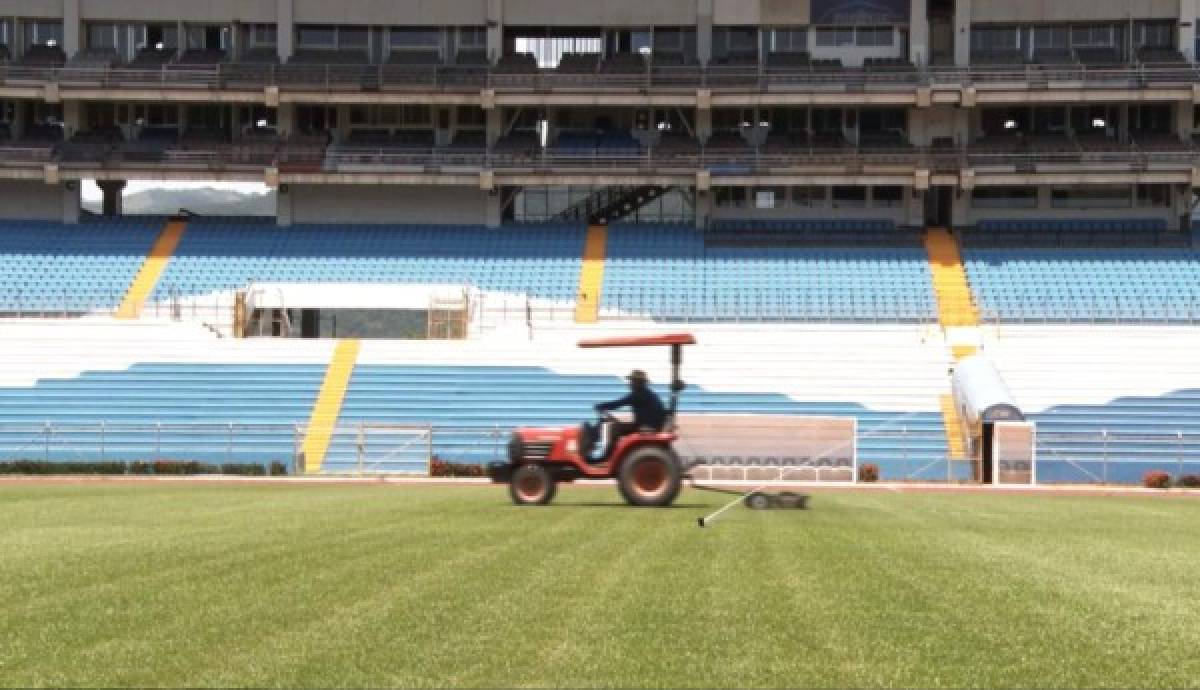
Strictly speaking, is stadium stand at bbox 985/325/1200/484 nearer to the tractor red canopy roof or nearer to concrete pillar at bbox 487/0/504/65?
the tractor red canopy roof

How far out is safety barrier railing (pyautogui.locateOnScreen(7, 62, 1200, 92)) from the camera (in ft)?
197

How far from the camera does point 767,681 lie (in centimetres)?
712

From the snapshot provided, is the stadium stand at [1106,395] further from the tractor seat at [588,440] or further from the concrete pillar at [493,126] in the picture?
the concrete pillar at [493,126]

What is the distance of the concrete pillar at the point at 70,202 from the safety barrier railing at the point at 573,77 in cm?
465

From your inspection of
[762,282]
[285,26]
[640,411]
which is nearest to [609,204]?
[762,282]

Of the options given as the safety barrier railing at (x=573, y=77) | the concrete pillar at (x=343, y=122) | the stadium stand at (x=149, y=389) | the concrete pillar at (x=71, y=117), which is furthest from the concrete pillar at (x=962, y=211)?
the concrete pillar at (x=71, y=117)

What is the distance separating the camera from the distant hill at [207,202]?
69375mm

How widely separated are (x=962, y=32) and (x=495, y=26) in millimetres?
19923

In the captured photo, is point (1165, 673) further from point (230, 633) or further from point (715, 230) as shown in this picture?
point (715, 230)

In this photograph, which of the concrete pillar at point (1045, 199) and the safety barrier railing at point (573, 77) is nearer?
the safety barrier railing at point (573, 77)

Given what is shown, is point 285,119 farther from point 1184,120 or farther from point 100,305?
point 1184,120

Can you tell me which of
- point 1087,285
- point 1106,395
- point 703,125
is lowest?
point 1106,395

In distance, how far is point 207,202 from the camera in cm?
6969

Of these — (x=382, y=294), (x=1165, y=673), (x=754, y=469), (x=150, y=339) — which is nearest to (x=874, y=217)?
(x=382, y=294)
